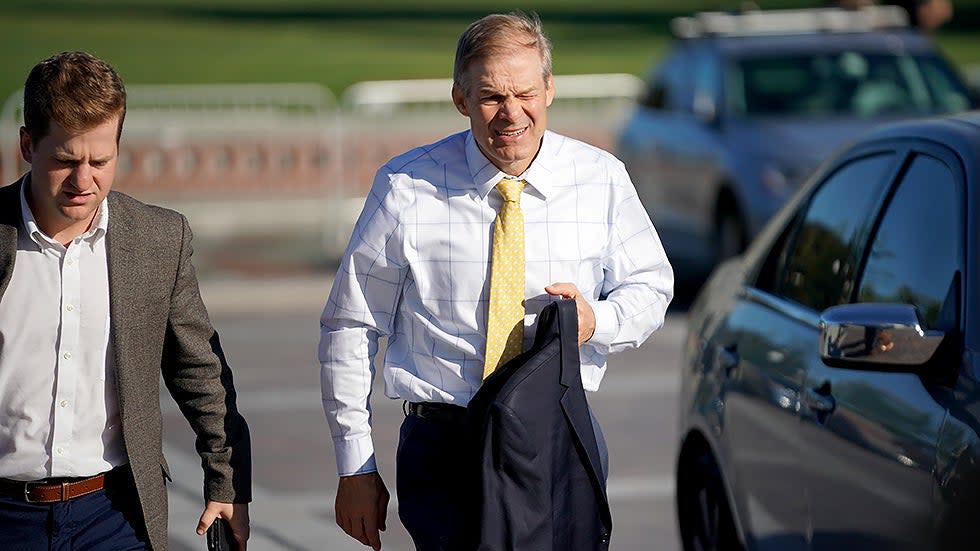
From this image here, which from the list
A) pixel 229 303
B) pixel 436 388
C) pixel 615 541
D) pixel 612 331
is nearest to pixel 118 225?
pixel 436 388

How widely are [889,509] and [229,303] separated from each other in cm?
1026

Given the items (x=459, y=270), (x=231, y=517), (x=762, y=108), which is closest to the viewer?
(x=459, y=270)

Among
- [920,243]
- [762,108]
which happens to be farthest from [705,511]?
[762,108]

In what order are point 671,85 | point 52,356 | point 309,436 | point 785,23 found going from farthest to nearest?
point 785,23 → point 671,85 → point 309,436 → point 52,356

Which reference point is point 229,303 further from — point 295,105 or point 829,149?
point 295,105

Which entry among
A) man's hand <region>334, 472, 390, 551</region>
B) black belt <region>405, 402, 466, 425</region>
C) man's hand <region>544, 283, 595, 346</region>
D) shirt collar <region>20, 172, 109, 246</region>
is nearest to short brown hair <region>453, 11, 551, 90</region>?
man's hand <region>544, 283, 595, 346</region>

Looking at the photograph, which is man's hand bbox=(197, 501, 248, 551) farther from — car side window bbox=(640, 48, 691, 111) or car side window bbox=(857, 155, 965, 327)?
car side window bbox=(640, 48, 691, 111)

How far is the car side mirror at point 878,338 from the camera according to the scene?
13.2ft

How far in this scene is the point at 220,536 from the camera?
4164 mm

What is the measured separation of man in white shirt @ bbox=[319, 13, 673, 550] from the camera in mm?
4027

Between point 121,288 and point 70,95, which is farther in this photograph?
point 121,288

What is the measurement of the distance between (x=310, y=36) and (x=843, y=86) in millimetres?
48749

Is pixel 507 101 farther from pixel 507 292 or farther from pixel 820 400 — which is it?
pixel 820 400

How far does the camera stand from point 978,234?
4180 millimetres
